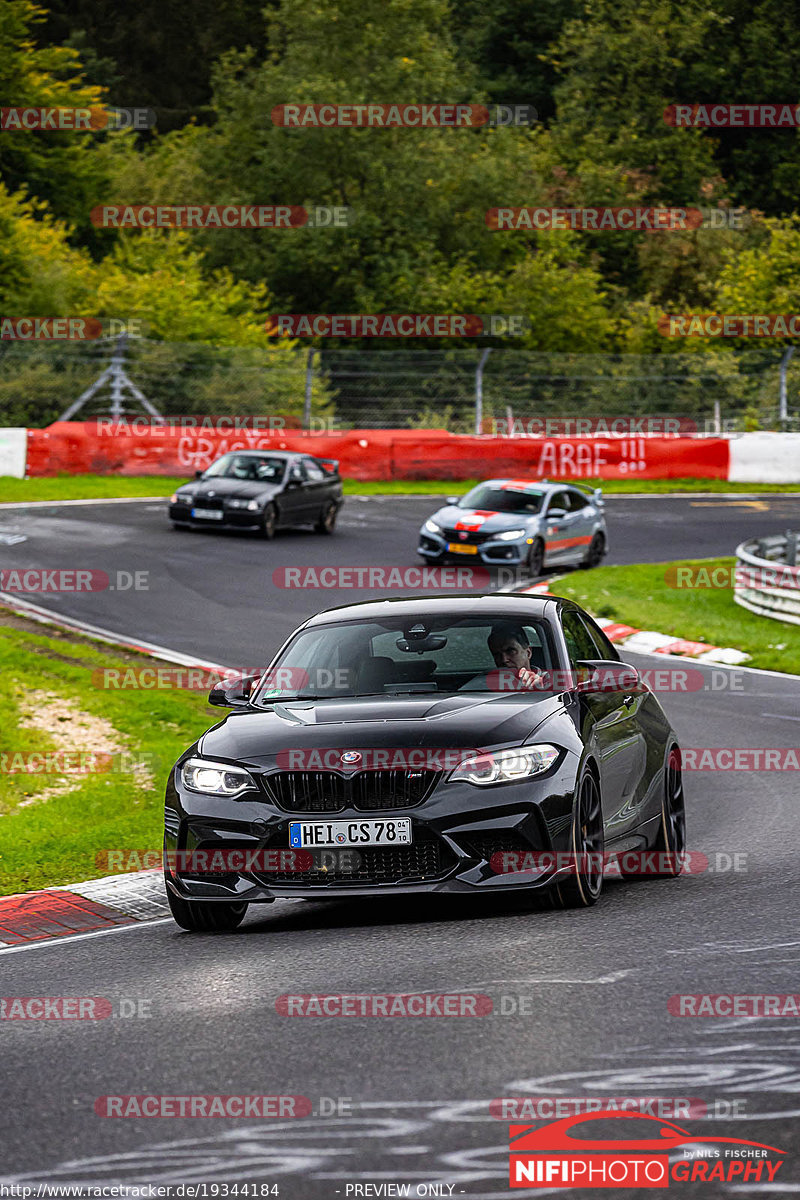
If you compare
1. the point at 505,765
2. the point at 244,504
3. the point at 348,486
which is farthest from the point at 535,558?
the point at 505,765

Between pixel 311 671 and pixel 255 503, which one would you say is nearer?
pixel 311 671

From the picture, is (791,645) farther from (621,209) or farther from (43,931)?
(621,209)

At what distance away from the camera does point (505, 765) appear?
25.5 feet

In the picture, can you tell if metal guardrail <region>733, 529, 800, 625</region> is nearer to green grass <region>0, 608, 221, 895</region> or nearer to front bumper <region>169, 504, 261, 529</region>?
front bumper <region>169, 504, 261, 529</region>

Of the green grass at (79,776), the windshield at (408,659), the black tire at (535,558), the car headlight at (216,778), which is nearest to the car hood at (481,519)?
the black tire at (535,558)

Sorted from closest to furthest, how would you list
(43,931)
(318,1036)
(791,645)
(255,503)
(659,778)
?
(318,1036)
(43,931)
(659,778)
(791,645)
(255,503)

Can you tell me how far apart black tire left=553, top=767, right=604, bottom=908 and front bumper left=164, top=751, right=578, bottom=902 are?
4.4 inches

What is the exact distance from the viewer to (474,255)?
201 feet

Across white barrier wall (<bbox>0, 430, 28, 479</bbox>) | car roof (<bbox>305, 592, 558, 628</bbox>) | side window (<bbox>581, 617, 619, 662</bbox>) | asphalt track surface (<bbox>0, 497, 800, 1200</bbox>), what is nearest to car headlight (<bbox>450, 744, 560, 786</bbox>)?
asphalt track surface (<bbox>0, 497, 800, 1200</bbox>)

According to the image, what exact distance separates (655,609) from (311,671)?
1423 centimetres

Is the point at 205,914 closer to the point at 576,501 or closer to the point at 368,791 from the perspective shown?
the point at 368,791

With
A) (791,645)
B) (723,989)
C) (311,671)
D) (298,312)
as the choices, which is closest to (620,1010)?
(723,989)

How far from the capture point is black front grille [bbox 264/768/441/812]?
25.1 feet

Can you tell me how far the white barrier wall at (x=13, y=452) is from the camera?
3406 cm
